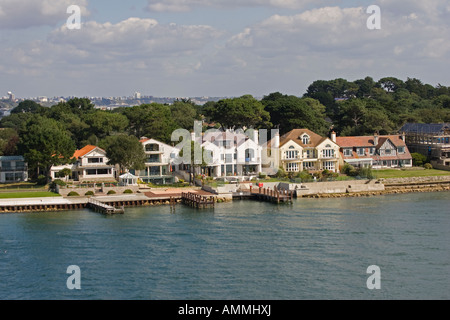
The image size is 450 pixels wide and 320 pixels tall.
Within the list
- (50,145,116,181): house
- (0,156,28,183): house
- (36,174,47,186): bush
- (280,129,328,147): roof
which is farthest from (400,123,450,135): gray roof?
(0,156,28,183): house

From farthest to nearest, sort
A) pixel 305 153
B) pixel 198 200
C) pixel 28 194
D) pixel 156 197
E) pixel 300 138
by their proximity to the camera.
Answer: pixel 300 138 → pixel 305 153 → pixel 28 194 → pixel 156 197 → pixel 198 200

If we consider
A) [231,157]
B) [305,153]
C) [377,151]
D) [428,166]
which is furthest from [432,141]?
[231,157]

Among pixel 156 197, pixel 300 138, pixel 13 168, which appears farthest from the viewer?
pixel 300 138

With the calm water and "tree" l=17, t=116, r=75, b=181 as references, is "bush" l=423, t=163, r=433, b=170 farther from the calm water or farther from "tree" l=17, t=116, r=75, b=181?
"tree" l=17, t=116, r=75, b=181

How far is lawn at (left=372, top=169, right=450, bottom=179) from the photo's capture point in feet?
237

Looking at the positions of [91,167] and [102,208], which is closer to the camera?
[102,208]

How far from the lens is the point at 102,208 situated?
57.3m

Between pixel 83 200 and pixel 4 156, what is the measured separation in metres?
18.6

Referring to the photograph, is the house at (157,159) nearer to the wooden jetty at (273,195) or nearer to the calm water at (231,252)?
the wooden jetty at (273,195)

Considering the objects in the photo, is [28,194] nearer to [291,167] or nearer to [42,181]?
[42,181]

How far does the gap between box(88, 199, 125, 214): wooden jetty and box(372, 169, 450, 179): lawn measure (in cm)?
2933

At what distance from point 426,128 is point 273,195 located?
31.4 m
